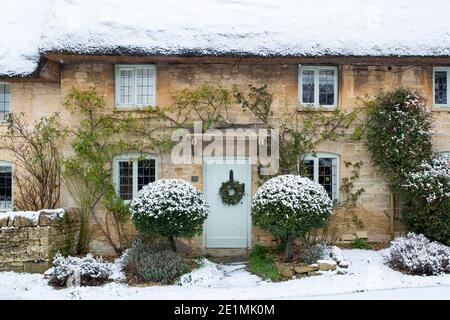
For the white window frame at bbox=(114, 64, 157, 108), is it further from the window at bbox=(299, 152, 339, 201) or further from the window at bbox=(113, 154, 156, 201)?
the window at bbox=(299, 152, 339, 201)

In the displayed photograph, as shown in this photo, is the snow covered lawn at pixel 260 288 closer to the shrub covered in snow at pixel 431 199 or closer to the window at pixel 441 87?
the shrub covered in snow at pixel 431 199

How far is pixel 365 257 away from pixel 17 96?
29.8 ft

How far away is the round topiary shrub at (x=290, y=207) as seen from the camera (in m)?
9.38

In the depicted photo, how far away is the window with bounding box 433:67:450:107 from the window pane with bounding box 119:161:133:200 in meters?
7.69

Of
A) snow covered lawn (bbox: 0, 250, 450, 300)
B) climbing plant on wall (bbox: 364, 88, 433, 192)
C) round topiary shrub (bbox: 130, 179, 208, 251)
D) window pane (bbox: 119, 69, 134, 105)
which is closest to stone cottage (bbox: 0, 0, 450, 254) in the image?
window pane (bbox: 119, 69, 134, 105)

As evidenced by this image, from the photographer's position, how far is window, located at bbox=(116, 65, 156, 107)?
11492 mm

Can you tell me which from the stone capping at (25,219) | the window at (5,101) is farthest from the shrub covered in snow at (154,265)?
the window at (5,101)

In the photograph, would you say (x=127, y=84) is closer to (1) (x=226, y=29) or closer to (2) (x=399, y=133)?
(1) (x=226, y=29)

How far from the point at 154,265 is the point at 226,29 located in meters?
5.64

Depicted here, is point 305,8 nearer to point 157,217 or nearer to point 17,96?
point 157,217

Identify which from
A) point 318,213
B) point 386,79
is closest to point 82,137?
point 318,213

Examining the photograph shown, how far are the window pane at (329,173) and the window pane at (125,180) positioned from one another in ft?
15.1

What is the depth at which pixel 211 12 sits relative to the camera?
11781 mm

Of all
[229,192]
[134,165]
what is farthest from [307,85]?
[134,165]
